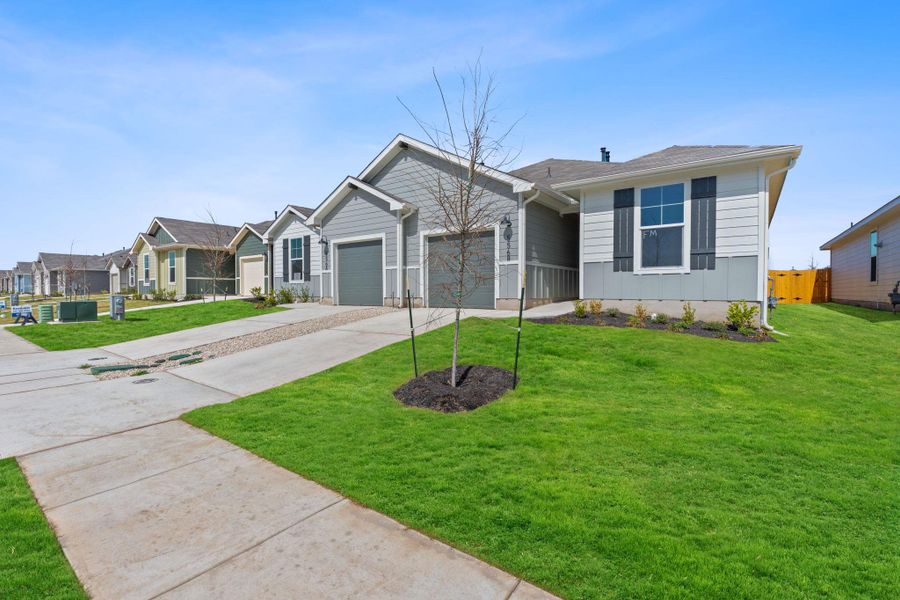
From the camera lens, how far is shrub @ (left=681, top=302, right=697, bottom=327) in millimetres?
9649

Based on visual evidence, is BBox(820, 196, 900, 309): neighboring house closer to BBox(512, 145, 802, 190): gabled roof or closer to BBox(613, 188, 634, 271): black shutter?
BBox(512, 145, 802, 190): gabled roof

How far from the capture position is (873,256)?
17.8 m

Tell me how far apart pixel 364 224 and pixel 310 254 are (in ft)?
15.1

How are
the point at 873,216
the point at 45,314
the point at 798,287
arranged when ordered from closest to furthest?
the point at 45,314 < the point at 873,216 < the point at 798,287

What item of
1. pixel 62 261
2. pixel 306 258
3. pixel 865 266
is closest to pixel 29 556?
pixel 306 258

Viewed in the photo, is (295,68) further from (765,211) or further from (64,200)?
(64,200)

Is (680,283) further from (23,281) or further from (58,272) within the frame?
(23,281)

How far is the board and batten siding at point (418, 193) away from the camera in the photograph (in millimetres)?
12578

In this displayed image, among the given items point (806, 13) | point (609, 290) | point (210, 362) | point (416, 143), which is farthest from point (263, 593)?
point (416, 143)

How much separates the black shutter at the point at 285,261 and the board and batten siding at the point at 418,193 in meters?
6.88

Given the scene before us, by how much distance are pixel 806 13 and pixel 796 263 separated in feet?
231

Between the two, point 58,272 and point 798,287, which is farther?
point 58,272

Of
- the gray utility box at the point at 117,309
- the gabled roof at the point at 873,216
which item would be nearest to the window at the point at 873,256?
the gabled roof at the point at 873,216

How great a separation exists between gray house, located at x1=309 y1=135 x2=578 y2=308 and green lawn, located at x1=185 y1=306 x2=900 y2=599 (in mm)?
6046
